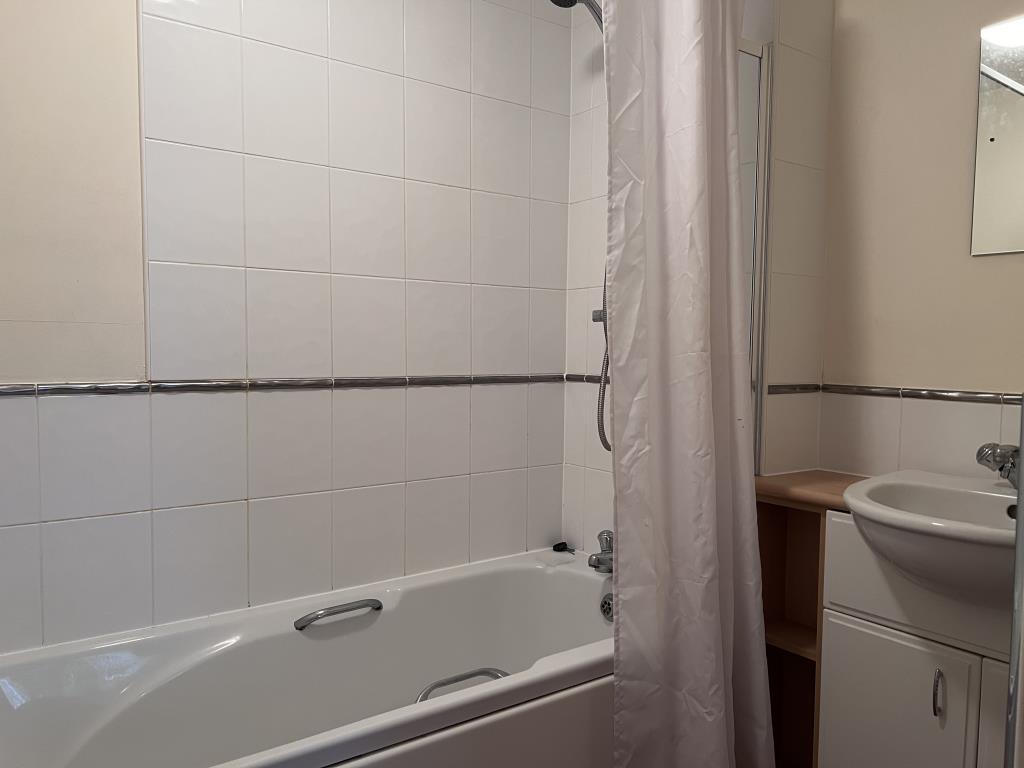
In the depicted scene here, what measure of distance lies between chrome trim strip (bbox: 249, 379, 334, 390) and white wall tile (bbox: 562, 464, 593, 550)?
35.3 inches

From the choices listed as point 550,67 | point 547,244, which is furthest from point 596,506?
point 550,67

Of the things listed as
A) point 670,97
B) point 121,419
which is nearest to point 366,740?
point 121,419

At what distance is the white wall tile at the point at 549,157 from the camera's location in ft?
7.00

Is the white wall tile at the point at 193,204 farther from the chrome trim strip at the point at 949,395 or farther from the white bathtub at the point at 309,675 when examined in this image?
the chrome trim strip at the point at 949,395

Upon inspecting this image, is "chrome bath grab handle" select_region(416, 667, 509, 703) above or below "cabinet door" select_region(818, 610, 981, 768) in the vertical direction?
below

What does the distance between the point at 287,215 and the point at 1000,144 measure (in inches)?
68.2

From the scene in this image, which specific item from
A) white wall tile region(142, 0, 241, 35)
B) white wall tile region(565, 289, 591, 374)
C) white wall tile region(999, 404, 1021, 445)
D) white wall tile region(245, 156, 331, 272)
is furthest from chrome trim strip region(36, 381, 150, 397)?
white wall tile region(999, 404, 1021, 445)

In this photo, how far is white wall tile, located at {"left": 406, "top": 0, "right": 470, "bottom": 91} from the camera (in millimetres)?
1858

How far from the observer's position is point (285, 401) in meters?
1.71

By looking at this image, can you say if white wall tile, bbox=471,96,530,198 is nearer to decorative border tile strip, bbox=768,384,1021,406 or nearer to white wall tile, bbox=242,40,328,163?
white wall tile, bbox=242,40,328,163

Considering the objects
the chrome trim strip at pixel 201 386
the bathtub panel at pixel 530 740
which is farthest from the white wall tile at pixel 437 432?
the bathtub panel at pixel 530 740

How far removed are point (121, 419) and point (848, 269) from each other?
1.93 metres

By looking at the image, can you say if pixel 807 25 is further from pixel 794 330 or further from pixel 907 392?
pixel 907 392

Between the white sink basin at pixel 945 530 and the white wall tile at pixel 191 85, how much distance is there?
1676 millimetres
